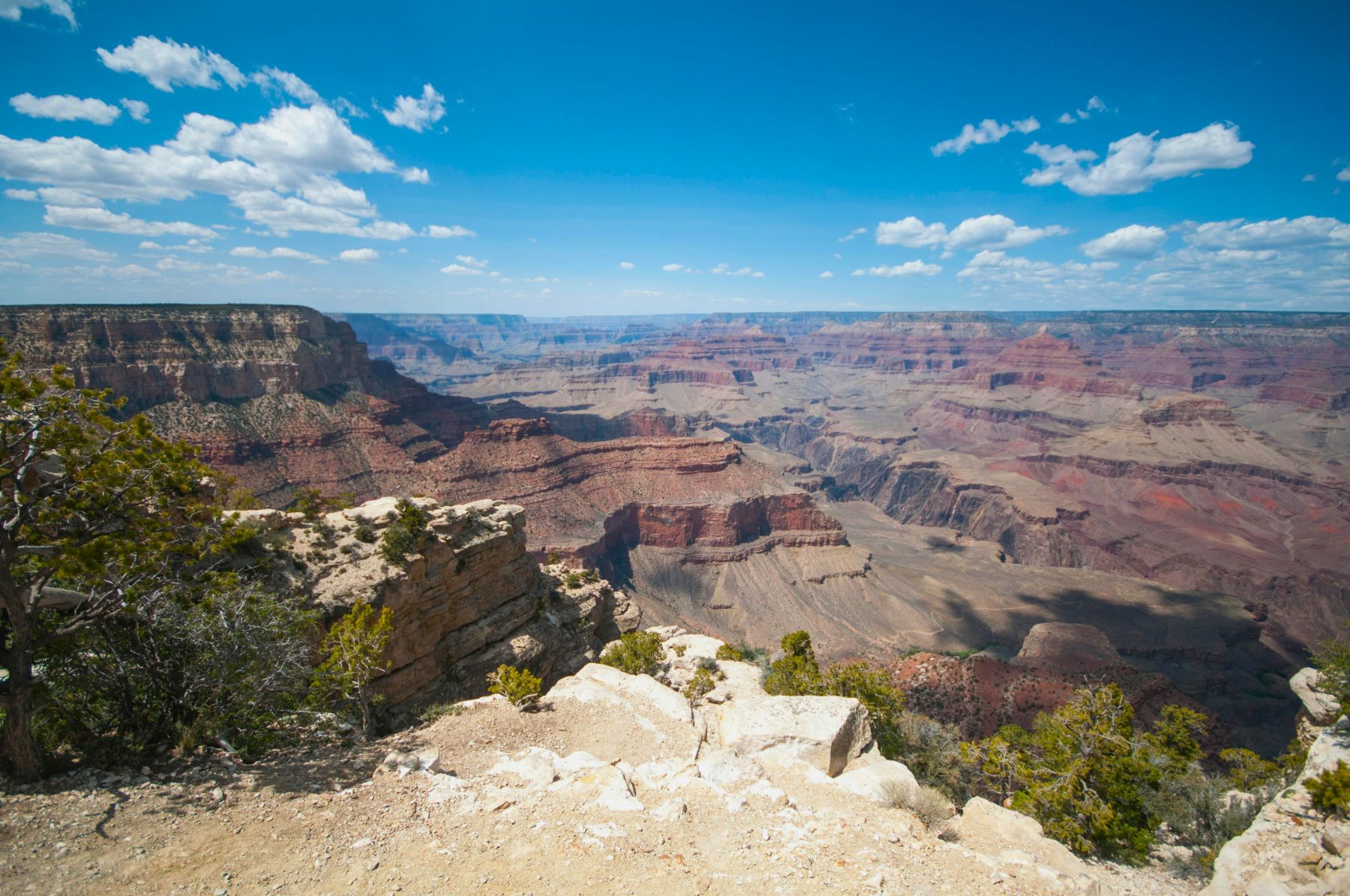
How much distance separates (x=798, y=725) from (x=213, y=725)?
15163 millimetres

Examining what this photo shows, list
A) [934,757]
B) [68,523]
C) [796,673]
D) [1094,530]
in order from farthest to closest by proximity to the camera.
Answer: [1094,530]
[796,673]
[934,757]
[68,523]

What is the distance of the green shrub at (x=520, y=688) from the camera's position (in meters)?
18.8

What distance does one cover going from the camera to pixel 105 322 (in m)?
76.1

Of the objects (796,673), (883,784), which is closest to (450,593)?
(796,673)

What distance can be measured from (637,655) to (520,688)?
8.18 meters

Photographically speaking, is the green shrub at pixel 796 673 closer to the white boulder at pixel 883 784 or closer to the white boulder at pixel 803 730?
the white boulder at pixel 803 730

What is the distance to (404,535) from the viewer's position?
23453mm

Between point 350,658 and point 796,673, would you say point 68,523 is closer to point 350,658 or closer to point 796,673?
point 350,658

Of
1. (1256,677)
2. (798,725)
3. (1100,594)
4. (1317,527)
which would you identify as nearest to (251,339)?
(798,725)

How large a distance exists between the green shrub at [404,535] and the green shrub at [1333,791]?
2825 centimetres

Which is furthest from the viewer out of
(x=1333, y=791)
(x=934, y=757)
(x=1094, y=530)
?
(x=1094, y=530)

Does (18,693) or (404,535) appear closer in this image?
(18,693)

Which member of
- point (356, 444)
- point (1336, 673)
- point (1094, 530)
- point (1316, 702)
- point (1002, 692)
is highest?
point (1336, 673)

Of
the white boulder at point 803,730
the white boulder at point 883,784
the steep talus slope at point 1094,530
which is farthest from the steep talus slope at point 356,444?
the white boulder at point 883,784
